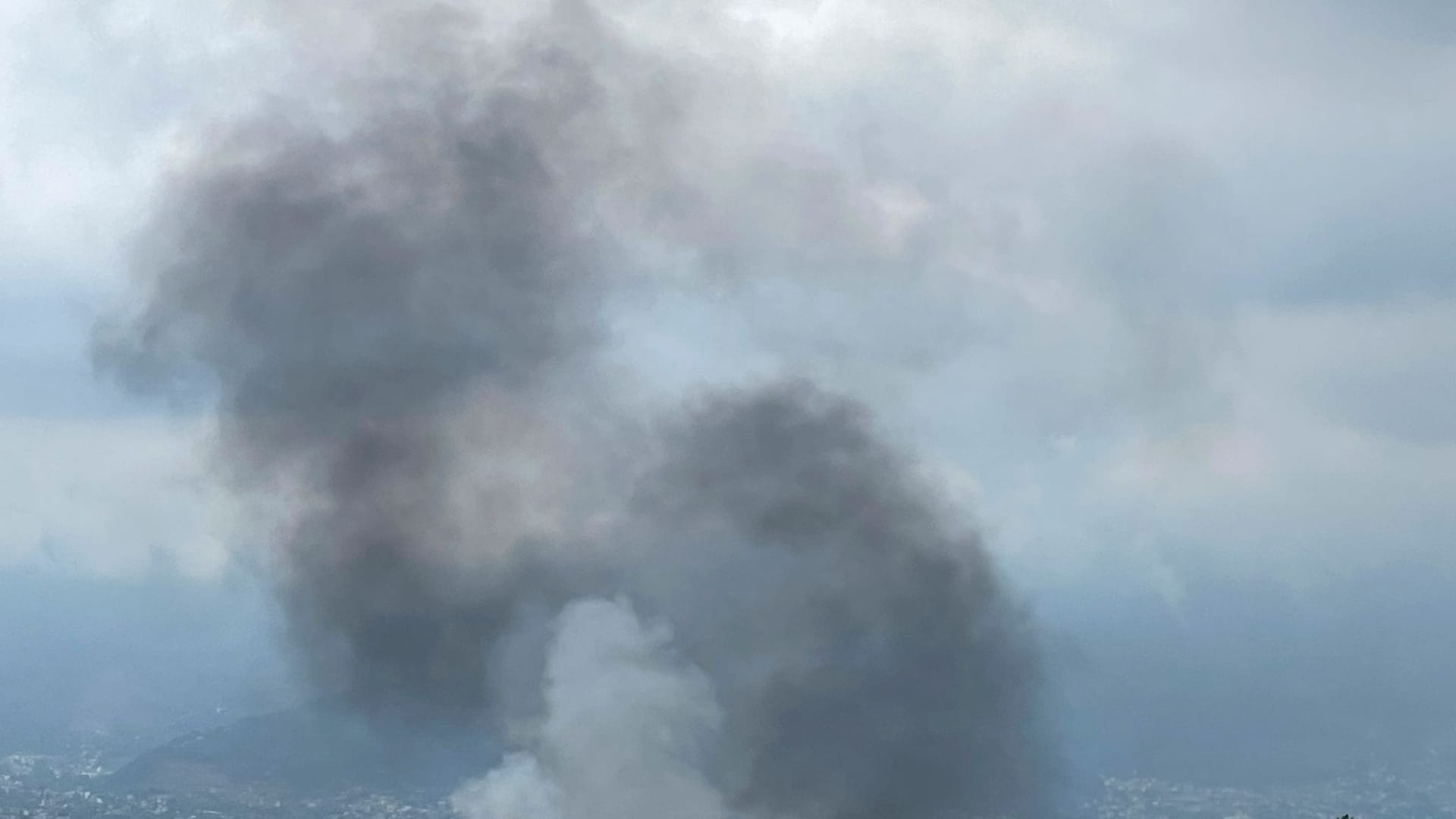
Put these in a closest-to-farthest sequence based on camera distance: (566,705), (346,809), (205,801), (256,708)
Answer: (566,705) → (346,809) → (205,801) → (256,708)

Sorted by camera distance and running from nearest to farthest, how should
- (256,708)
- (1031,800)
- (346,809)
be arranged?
(1031,800), (346,809), (256,708)

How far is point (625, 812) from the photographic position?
93438 mm

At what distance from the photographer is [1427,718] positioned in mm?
196250

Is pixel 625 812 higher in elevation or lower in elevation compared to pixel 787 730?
lower

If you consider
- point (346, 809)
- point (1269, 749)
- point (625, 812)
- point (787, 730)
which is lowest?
point (625, 812)

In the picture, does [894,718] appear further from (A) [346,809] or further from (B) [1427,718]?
(B) [1427,718]

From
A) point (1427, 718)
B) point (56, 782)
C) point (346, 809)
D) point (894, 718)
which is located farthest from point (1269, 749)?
point (56, 782)

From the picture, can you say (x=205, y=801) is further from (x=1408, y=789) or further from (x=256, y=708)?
(x=1408, y=789)

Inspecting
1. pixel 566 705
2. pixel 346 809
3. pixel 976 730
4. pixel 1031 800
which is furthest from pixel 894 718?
pixel 346 809

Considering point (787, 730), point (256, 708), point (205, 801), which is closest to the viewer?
point (787, 730)

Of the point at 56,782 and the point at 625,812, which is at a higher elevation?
the point at 56,782

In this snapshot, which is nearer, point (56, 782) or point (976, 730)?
point (976, 730)

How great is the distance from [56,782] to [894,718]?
335 feet

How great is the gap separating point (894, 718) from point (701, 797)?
655 inches
